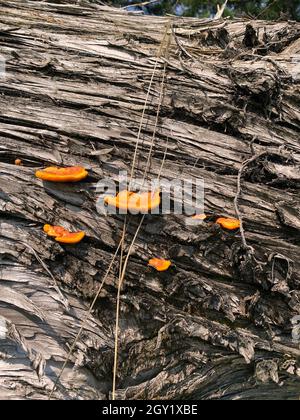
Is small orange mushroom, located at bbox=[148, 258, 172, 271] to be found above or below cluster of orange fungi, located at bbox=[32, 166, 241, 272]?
below

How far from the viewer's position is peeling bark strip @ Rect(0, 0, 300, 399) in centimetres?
319

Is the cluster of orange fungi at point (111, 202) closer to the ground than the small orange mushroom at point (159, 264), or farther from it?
farther from it

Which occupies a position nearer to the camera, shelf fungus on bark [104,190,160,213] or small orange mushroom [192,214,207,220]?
shelf fungus on bark [104,190,160,213]

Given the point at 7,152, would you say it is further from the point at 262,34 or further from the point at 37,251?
the point at 262,34

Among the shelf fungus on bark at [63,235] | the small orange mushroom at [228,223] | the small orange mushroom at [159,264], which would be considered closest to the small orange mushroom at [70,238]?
the shelf fungus on bark at [63,235]

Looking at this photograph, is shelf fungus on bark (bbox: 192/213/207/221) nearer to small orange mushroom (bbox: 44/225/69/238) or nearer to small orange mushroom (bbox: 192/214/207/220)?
small orange mushroom (bbox: 192/214/207/220)

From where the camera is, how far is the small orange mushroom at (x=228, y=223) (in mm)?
3354

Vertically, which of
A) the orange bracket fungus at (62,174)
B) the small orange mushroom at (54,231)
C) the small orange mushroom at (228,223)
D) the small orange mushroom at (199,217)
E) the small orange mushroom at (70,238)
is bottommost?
the small orange mushroom at (70,238)

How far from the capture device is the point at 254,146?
3783 mm

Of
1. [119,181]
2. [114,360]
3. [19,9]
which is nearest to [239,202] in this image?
[119,181]

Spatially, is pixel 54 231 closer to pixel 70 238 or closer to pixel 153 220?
pixel 70 238

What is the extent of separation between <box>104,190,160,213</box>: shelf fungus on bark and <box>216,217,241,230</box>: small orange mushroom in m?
0.53

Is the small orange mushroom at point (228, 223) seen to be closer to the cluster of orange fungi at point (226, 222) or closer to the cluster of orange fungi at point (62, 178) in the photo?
the cluster of orange fungi at point (226, 222)

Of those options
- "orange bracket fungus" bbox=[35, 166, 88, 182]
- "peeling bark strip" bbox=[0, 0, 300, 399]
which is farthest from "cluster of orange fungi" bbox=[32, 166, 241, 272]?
"peeling bark strip" bbox=[0, 0, 300, 399]
